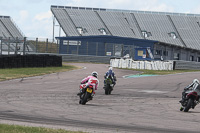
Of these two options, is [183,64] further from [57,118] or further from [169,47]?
[57,118]

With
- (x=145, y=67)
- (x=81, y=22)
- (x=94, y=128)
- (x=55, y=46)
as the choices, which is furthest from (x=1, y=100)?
(x=81, y=22)

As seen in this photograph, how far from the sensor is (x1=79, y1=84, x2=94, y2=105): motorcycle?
568 inches

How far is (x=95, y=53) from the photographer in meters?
48.3

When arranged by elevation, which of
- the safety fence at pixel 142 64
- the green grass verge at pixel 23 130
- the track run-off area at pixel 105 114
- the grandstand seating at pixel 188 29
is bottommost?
the track run-off area at pixel 105 114

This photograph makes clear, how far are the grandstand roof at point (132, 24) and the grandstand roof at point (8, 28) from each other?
48.8ft

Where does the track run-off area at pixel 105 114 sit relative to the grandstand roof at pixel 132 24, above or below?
below

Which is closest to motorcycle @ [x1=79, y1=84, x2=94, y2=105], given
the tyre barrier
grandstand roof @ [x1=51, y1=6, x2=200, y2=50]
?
the tyre barrier

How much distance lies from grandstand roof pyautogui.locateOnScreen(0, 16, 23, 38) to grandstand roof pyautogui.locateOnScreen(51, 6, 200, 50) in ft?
48.8

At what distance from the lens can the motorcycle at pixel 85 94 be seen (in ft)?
47.4

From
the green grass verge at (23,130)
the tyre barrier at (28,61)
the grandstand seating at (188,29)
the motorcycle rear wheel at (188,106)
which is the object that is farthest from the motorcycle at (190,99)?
the grandstand seating at (188,29)

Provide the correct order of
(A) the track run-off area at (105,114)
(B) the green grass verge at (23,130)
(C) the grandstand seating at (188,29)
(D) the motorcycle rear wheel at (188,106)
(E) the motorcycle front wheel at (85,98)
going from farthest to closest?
(C) the grandstand seating at (188,29), (E) the motorcycle front wheel at (85,98), (D) the motorcycle rear wheel at (188,106), (A) the track run-off area at (105,114), (B) the green grass verge at (23,130)

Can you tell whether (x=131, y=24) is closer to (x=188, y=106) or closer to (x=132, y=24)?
(x=132, y=24)

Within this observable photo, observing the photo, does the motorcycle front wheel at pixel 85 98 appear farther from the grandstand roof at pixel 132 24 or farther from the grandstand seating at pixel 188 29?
the grandstand seating at pixel 188 29

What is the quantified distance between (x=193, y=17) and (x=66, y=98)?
64.3m
